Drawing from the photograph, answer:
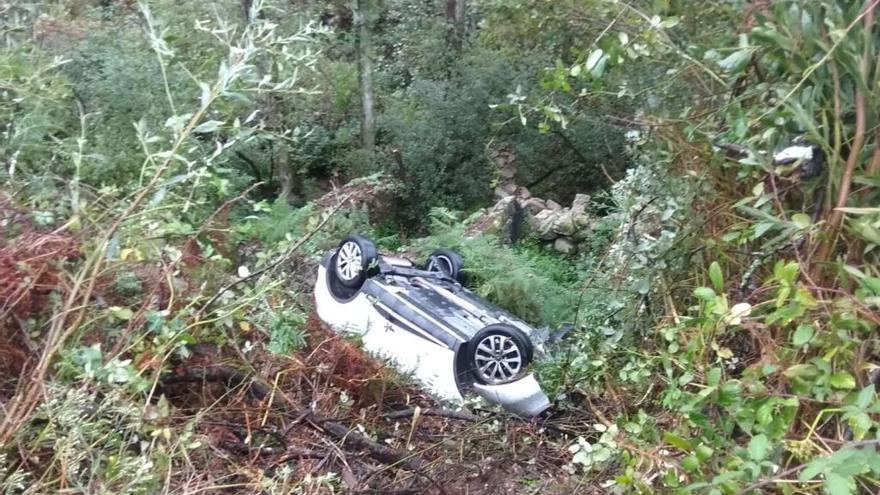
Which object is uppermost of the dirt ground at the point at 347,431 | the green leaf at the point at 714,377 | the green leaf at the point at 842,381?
the green leaf at the point at 842,381

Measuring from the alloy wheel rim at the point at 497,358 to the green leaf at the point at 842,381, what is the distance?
3.23 metres

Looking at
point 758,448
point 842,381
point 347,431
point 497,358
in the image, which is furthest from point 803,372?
point 497,358

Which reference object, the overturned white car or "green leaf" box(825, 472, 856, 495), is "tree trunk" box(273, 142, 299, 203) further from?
"green leaf" box(825, 472, 856, 495)

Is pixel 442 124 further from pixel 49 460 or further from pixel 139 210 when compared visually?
pixel 49 460

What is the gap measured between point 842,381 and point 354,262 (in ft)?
14.5

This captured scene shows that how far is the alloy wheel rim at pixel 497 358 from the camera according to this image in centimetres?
468

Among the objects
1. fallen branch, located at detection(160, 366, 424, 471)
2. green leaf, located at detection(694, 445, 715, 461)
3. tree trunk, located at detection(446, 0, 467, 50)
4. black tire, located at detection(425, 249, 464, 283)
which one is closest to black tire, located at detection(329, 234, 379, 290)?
black tire, located at detection(425, 249, 464, 283)

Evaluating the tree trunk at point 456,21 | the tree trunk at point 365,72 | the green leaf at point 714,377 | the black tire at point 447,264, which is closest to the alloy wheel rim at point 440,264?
the black tire at point 447,264

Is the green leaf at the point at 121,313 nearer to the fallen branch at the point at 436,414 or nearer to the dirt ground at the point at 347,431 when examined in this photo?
the dirt ground at the point at 347,431

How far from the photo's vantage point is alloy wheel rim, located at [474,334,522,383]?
4.68 m

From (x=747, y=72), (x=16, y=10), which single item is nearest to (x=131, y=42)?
(x=16, y=10)

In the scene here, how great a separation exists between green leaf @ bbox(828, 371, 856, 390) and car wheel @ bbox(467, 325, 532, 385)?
3.23 meters

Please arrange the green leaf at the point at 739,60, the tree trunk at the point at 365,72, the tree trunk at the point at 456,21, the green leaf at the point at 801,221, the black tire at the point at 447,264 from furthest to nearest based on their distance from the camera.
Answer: the tree trunk at the point at 456,21 → the tree trunk at the point at 365,72 → the black tire at the point at 447,264 → the green leaf at the point at 739,60 → the green leaf at the point at 801,221

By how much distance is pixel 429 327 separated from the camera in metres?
4.93
